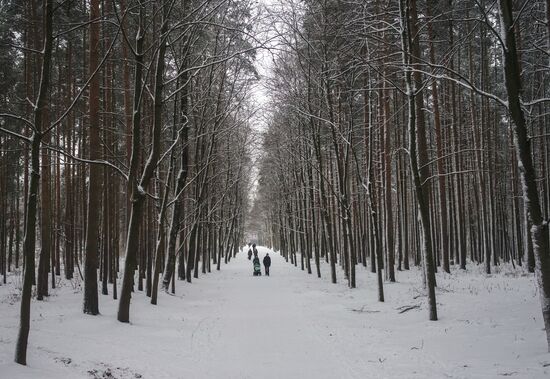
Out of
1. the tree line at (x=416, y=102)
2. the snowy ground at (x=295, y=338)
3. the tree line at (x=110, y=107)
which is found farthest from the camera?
the tree line at (x=110, y=107)

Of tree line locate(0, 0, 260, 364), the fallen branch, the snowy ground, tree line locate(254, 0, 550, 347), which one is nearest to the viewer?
the snowy ground

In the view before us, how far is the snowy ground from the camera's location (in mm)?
6355

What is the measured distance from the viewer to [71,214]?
762 inches

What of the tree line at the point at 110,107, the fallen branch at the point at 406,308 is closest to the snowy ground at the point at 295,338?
the fallen branch at the point at 406,308

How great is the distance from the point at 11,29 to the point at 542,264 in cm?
1922

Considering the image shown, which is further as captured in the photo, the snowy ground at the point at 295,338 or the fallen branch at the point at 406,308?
the fallen branch at the point at 406,308

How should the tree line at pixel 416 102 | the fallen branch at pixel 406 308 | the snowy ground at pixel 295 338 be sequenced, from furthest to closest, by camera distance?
the fallen branch at pixel 406 308, the tree line at pixel 416 102, the snowy ground at pixel 295 338

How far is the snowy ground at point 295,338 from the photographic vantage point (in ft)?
20.9

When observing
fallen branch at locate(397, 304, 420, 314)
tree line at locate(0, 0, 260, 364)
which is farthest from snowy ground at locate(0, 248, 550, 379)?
tree line at locate(0, 0, 260, 364)

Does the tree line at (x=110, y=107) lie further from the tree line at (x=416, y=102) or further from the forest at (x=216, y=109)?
the tree line at (x=416, y=102)

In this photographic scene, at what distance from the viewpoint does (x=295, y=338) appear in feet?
29.7

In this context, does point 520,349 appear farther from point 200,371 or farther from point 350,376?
point 200,371

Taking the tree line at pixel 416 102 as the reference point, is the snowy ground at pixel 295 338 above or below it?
below

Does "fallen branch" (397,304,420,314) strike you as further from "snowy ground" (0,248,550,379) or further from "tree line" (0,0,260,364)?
"tree line" (0,0,260,364)
